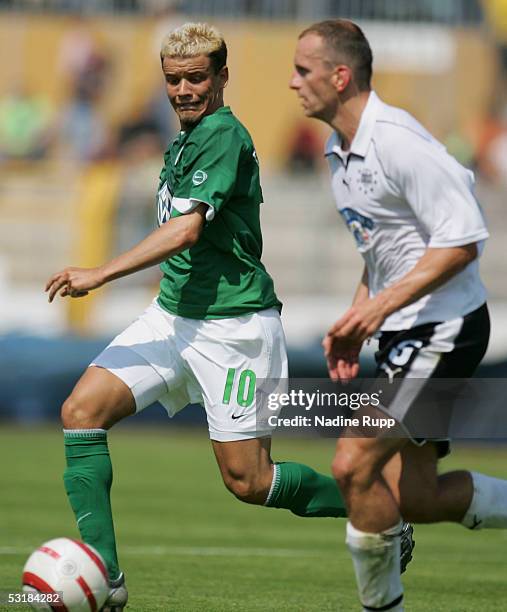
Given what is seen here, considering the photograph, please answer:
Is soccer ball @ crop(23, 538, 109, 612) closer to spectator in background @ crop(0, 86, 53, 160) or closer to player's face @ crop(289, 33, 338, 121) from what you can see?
player's face @ crop(289, 33, 338, 121)

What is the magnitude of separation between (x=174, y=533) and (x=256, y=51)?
1331 cm

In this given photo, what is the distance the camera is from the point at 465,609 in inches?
257

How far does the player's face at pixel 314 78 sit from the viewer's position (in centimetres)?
576

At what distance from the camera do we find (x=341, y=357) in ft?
18.0

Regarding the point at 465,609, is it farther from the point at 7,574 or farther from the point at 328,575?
the point at 7,574

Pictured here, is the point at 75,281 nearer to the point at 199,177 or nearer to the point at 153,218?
the point at 199,177

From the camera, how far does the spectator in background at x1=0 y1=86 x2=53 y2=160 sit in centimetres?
1984

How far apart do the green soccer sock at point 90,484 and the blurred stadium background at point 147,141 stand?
951cm

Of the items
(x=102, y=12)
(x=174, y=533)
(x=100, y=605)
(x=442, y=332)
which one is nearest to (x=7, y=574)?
(x=100, y=605)

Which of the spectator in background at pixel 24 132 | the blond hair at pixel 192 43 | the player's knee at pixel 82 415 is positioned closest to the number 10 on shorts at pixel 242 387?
the player's knee at pixel 82 415

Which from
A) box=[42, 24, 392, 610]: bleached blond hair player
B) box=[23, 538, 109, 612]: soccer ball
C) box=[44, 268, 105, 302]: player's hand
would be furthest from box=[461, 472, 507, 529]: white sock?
box=[44, 268, 105, 302]: player's hand

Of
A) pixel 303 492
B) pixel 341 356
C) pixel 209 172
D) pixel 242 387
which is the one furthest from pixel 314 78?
pixel 303 492

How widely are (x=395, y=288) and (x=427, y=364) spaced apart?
20.2 inches

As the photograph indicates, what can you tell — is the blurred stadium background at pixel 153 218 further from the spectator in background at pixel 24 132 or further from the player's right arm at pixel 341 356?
the player's right arm at pixel 341 356
